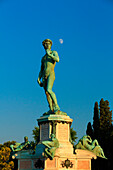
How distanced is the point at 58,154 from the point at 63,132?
1.62 metres

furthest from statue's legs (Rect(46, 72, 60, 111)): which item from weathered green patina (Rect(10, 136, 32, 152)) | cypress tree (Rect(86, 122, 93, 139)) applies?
cypress tree (Rect(86, 122, 93, 139))

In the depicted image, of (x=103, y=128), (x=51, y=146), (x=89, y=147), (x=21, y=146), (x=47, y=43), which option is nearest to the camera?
(x=51, y=146)

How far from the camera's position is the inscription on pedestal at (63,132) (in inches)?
619

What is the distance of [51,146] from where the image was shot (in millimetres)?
14461

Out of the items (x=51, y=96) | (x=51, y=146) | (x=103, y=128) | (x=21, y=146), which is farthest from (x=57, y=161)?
(x=103, y=128)

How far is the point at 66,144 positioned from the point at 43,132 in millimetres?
1421

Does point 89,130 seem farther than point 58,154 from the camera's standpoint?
Yes

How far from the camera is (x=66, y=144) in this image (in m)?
15.6

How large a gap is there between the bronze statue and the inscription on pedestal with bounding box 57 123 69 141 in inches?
40.8

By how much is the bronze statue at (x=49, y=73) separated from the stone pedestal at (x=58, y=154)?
904mm

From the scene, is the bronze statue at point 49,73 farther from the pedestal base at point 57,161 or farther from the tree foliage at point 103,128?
the tree foliage at point 103,128

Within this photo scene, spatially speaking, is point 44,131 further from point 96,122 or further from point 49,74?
point 96,122

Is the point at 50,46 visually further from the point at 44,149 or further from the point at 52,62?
the point at 44,149

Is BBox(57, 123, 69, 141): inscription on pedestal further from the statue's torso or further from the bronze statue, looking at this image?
the statue's torso
